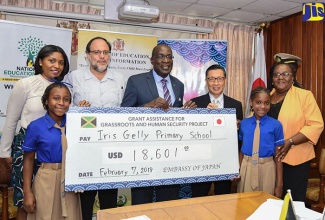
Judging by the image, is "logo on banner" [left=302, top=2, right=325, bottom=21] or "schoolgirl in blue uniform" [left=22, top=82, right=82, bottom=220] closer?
"schoolgirl in blue uniform" [left=22, top=82, right=82, bottom=220]

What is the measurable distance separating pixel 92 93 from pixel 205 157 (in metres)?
1.09

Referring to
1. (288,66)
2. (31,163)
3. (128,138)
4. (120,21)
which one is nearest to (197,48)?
(120,21)

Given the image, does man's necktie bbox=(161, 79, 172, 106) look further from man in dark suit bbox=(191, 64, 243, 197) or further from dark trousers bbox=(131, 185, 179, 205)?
dark trousers bbox=(131, 185, 179, 205)

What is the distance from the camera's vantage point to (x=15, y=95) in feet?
7.24

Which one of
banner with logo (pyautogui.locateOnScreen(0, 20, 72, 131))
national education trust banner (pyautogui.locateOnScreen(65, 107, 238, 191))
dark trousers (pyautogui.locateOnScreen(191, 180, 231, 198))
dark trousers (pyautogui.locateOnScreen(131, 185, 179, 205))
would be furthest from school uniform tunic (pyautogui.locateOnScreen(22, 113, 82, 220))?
banner with logo (pyautogui.locateOnScreen(0, 20, 72, 131))

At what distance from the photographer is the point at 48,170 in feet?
6.51

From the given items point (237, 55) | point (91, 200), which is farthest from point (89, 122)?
point (237, 55)

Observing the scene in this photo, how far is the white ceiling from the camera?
4367 millimetres

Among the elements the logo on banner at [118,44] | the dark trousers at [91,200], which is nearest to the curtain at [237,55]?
the logo on banner at [118,44]

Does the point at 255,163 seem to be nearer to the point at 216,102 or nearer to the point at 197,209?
the point at 216,102

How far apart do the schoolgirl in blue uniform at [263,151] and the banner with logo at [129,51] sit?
2.34 m

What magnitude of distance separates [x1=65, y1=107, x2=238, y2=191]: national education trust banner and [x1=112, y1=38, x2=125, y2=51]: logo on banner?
7.92ft

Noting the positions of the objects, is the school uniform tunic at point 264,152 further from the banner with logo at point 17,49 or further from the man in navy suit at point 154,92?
the banner with logo at point 17,49

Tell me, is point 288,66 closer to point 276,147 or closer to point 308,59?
point 276,147
